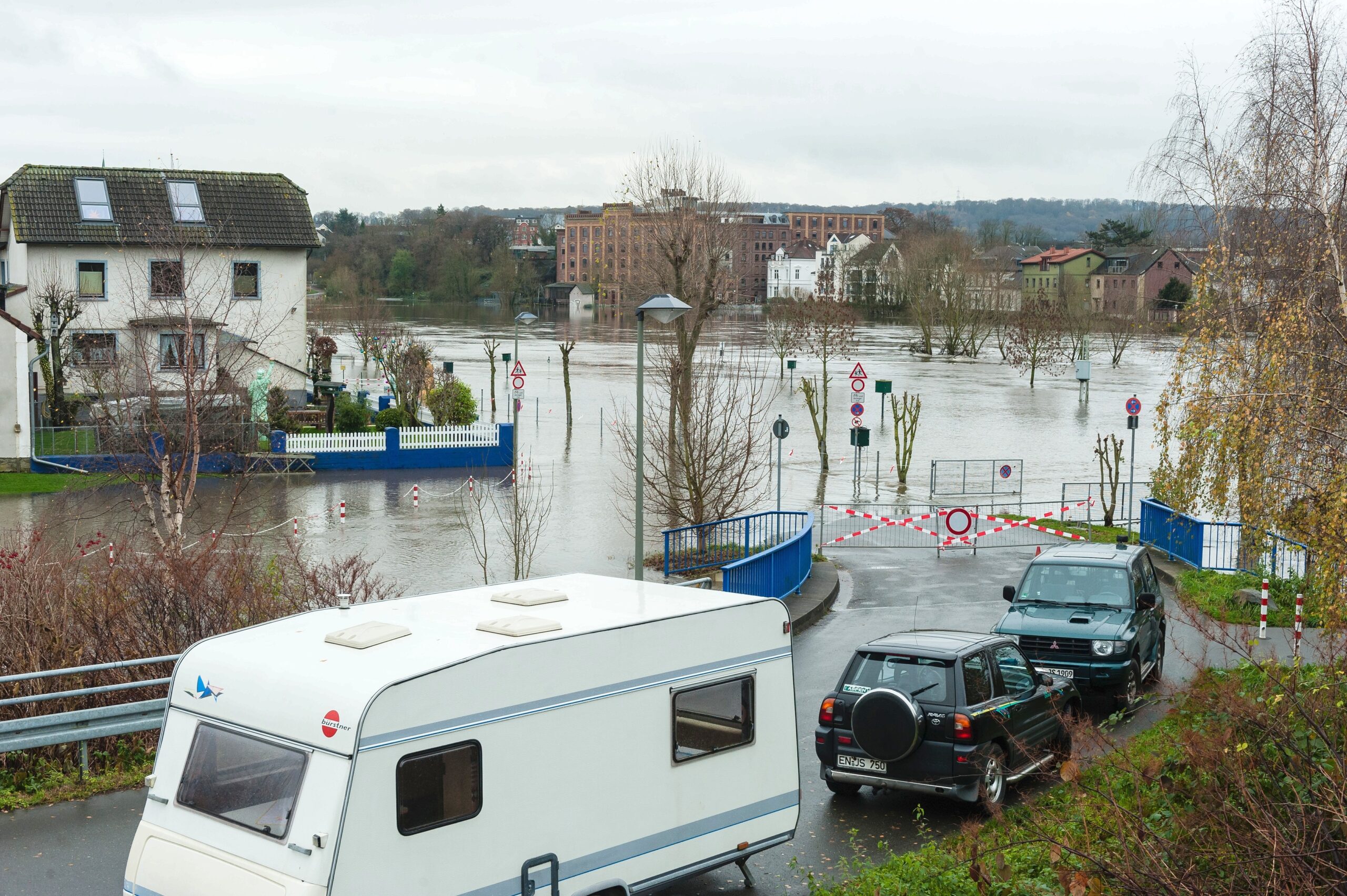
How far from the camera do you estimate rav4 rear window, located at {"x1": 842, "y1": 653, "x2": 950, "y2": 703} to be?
10547mm

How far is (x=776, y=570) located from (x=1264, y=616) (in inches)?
272

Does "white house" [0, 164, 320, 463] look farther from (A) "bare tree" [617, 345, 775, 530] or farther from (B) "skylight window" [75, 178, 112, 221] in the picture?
(A) "bare tree" [617, 345, 775, 530]

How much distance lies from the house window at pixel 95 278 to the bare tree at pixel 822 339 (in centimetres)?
2528

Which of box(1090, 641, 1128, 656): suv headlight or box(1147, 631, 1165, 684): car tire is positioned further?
box(1147, 631, 1165, 684): car tire

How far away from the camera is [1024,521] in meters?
28.4

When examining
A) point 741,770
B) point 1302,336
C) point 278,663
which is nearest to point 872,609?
point 1302,336

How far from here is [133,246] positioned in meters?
42.4

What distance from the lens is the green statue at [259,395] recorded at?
119 ft

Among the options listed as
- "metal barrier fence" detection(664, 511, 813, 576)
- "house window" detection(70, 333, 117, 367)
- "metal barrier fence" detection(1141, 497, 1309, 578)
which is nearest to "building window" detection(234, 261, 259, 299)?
"house window" detection(70, 333, 117, 367)

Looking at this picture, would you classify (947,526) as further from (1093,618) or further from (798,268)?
(798,268)

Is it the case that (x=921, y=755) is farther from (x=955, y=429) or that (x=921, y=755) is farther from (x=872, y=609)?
(x=955, y=429)

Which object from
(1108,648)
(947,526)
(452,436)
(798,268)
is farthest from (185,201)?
(798,268)

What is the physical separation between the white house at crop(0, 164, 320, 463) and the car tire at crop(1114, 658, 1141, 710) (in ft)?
104

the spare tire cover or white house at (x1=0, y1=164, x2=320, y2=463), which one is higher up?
white house at (x1=0, y1=164, x2=320, y2=463)
